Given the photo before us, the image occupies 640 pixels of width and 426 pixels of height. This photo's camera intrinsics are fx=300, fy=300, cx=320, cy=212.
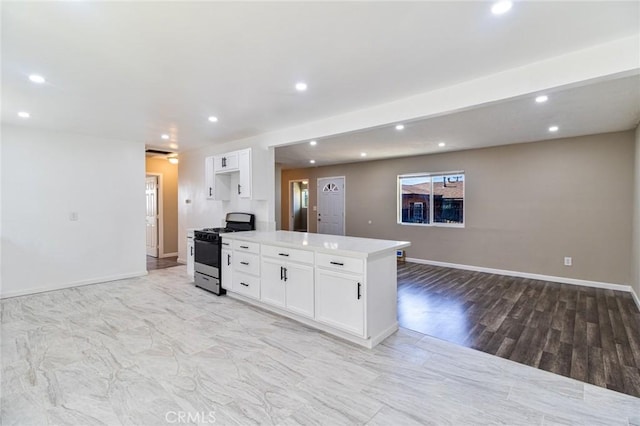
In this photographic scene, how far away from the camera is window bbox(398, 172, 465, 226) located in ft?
21.1

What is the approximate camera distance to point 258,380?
7.52 ft

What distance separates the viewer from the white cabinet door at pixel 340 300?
279 centimetres

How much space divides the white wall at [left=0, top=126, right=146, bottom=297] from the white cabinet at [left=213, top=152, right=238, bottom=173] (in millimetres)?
1618

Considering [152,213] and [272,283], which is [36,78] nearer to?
[272,283]

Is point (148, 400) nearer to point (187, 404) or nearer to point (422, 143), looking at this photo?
point (187, 404)

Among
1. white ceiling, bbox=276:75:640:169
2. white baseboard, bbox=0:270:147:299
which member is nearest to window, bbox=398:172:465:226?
white ceiling, bbox=276:75:640:169

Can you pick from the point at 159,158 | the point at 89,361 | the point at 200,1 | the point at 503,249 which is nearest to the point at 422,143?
the point at 503,249

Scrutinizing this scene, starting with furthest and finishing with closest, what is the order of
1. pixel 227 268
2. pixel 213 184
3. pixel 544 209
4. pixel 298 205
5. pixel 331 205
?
pixel 298 205
pixel 331 205
pixel 544 209
pixel 213 184
pixel 227 268

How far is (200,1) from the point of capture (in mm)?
1712

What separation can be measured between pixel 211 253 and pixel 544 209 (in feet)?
18.8

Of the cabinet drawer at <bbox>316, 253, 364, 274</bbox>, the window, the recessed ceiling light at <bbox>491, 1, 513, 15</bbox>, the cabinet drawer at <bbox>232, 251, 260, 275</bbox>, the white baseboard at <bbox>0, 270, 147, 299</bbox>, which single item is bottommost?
the white baseboard at <bbox>0, 270, 147, 299</bbox>

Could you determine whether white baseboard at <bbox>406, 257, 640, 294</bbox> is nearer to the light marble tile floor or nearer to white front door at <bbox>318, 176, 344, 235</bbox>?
white front door at <bbox>318, 176, 344, 235</bbox>

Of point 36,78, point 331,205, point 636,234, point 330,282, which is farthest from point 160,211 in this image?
point 636,234

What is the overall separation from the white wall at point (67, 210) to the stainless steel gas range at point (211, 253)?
1608 mm
